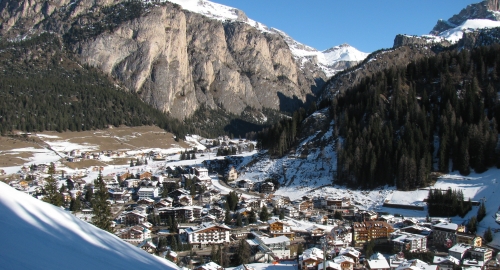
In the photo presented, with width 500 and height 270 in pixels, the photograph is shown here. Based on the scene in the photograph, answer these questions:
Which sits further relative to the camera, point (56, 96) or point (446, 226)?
point (56, 96)

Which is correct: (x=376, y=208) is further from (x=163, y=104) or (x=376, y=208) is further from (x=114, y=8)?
(x=114, y=8)

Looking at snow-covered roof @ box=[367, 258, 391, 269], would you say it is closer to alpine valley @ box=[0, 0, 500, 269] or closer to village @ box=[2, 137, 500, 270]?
village @ box=[2, 137, 500, 270]

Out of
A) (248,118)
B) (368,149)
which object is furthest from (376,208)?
(248,118)

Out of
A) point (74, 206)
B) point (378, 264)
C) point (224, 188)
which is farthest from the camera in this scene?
point (224, 188)

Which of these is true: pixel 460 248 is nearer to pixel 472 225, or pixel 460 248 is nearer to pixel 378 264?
pixel 472 225

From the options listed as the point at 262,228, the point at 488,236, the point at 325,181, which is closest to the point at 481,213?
the point at 488,236

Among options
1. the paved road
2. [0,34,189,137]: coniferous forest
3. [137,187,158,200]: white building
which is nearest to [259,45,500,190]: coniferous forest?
the paved road
